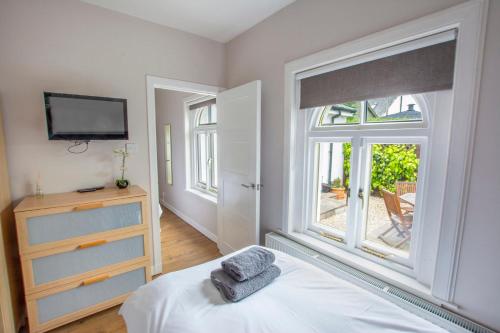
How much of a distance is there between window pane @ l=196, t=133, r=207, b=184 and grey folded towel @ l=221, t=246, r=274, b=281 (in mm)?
2617

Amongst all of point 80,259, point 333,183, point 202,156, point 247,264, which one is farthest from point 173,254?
point 333,183

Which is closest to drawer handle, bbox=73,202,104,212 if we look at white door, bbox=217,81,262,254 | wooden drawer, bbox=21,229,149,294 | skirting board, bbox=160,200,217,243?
wooden drawer, bbox=21,229,149,294

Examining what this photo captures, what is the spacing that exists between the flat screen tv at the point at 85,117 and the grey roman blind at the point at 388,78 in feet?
5.33

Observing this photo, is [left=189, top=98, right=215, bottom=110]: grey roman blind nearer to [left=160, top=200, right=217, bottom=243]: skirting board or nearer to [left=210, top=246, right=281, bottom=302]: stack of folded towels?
[left=160, top=200, right=217, bottom=243]: skirting board

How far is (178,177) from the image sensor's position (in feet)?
13.8

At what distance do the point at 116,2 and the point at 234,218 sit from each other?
88.7 inches

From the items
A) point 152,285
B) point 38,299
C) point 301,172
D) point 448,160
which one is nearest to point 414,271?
point 448,160

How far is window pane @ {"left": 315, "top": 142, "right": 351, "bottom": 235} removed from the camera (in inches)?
74.1

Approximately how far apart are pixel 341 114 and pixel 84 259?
228cm

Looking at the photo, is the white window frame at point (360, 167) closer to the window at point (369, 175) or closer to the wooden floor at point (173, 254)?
the window at point (369, 175)

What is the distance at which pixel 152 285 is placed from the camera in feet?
3.95

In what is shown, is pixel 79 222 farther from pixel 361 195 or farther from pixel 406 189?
pixel 406 189

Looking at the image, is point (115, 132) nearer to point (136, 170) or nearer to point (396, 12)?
point (136, 170)

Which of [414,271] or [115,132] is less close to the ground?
[115,132]
